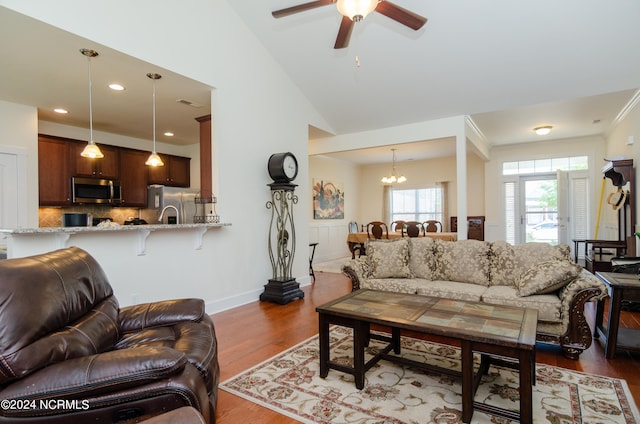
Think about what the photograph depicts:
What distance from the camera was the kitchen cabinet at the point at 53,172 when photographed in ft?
16.4

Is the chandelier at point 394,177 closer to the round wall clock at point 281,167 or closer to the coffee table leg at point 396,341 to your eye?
the round wall clock at point 281,167

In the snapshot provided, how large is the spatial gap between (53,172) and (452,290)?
5830 mm

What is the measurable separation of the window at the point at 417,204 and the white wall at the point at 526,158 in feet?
4.71

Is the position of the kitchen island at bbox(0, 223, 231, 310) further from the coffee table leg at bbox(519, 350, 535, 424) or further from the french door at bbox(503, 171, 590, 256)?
the french door at bbox(503, 171, 590, 256)

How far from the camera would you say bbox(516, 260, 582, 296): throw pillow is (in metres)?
2.74

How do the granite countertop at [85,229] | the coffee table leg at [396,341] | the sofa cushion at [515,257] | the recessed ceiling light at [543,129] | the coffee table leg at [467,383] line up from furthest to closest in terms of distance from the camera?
the recessed ceiling light at [543,129] < the sofa cushion at [515,257] < the coffee table leg at [396,341] < the granite countertop at [85,229] < the coffee table leg at [467,383]

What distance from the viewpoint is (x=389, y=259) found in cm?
384

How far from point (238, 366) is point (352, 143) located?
463cm

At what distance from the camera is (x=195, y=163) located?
7.21 metres

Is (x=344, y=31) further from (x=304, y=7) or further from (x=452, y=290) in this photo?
(x=452, y=290)

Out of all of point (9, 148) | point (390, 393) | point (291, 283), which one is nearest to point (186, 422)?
point (390, 393)

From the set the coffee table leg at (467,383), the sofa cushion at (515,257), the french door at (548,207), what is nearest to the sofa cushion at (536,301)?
the sofa cushion at (515,257)

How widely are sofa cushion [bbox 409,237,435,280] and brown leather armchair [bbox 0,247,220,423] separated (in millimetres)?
2626

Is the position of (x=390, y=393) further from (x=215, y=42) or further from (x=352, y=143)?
(x=352, y=143)
